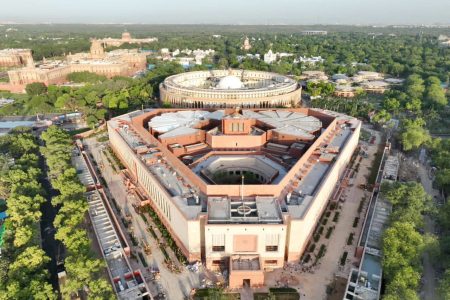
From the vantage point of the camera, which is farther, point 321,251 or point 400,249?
point 321,251

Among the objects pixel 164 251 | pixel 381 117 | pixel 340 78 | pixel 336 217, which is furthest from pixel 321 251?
pixel 340 78

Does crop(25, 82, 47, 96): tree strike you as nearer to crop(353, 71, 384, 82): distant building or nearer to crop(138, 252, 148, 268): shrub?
crop(138, 252, 148, 268): shrub

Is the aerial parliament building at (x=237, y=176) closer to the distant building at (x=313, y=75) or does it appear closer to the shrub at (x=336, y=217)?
the shrub at (x=336, y=217)

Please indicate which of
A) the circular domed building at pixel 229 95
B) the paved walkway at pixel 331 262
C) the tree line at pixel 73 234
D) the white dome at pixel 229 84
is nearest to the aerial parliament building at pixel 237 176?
the paved walkway at pixel 331 262

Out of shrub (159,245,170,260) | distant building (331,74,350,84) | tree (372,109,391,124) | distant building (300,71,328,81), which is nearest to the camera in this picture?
shrub (159,245,170,260)

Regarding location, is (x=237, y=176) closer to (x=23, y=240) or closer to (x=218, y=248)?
(x=218, y=248)

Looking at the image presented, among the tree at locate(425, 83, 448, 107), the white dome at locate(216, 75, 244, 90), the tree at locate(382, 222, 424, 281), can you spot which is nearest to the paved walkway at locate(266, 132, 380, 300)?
the tree at locate(382, 222, 424, 281)
